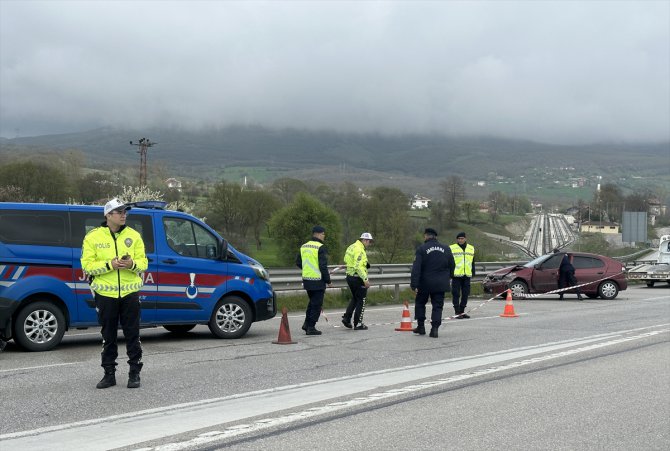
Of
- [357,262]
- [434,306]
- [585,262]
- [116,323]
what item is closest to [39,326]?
[116,323]

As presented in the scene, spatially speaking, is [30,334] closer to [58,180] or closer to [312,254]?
[312,254]

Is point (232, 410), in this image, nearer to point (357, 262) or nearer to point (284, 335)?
point (284, 335)

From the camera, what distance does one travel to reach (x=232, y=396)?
26.7 ft

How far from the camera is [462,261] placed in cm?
1847

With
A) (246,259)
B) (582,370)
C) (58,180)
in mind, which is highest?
(58,180)

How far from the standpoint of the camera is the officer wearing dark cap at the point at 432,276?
45.0 ft

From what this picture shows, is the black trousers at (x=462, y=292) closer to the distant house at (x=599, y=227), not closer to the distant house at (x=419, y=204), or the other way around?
the distant house at (x=419, y=204)

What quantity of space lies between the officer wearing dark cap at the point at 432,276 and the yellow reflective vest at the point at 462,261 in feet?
14.6

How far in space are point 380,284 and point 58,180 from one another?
5577 centimetres

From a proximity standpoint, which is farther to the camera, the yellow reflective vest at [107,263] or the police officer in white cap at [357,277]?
the police officer in white cap at [357,277]

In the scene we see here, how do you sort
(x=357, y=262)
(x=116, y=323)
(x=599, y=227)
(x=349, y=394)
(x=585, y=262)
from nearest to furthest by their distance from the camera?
(x=349, y=394)
(x=116, y=323)
(x=357, y=262)
(x=585, y=262)
(x=599, y=227)

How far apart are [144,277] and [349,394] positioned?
17.2 feet

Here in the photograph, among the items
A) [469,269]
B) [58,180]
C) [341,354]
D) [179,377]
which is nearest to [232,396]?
[179,377]

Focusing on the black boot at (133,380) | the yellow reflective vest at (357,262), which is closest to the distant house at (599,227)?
the yellow reflective vest at (357,262)
